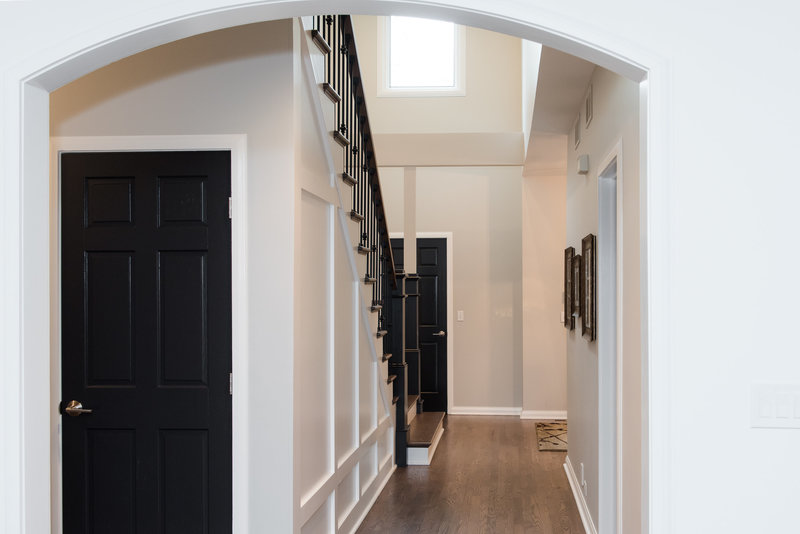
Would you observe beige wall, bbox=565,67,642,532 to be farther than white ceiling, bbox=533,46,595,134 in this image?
No

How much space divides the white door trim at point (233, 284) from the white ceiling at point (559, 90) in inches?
71.7

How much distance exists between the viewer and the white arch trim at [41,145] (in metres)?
1.81

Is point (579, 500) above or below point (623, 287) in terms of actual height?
below

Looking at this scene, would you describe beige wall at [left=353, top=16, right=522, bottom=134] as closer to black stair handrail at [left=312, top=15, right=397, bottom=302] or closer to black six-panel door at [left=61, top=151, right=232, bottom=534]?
black stair handrail at [left=312, top=15, right=397, bottom=302]

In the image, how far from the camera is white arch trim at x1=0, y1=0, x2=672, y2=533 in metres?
1.81

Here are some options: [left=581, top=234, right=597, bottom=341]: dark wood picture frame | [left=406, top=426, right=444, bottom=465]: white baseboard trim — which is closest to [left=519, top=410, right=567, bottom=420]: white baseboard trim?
[left=406, top=426, right=444, bottom=465]: white baseboard trim

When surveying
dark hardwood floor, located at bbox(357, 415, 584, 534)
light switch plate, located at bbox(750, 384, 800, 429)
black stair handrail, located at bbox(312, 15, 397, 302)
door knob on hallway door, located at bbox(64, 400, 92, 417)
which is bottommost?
dark hardwood floor, located at bbox(357, 415, 584, 534)

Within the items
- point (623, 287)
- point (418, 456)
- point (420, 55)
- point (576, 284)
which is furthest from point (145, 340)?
point (420, 55)

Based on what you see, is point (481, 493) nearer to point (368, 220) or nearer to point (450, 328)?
point (368, 220)

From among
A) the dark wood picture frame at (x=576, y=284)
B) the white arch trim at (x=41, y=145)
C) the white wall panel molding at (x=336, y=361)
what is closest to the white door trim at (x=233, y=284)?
the white wall panel molding at (x=336, y=361)

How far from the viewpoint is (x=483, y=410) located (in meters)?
8.21

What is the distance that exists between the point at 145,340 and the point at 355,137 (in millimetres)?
1852

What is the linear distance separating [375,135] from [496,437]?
316 cm

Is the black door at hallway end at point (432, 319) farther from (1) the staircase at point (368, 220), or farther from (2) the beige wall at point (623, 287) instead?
(2) the beige wall at point (623, 287)
